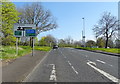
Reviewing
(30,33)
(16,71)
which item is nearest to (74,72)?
(16,71)

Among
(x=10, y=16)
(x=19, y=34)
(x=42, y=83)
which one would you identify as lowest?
(x=42, y=83)

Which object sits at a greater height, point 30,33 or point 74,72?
point 30,33

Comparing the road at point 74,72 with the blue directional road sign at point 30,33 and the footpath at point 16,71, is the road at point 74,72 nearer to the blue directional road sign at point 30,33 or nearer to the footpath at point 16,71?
the footpath at point 16,71

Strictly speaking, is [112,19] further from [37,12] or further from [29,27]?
[29,27]

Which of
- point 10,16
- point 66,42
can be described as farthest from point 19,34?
point 66,42

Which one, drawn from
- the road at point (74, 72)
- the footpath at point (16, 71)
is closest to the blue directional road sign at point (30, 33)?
the road at point (74, 72)

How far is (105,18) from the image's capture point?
170 ft

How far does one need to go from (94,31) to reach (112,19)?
7.30m

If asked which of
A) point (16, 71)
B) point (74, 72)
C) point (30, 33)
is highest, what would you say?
A: point (30, 33)

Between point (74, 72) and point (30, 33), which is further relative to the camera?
point (30, 33)

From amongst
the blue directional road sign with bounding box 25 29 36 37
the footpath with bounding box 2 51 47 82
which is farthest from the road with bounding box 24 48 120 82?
the blue directional road sign with bounding box 25 29 36 37

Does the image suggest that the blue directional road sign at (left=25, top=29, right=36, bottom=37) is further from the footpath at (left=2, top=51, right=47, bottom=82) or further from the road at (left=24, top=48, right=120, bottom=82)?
the footpath at (left=2, top=51, right=47, bottom=82)

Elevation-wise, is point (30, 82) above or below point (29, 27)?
below

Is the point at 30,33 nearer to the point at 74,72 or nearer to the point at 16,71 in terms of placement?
the point at 16,71
